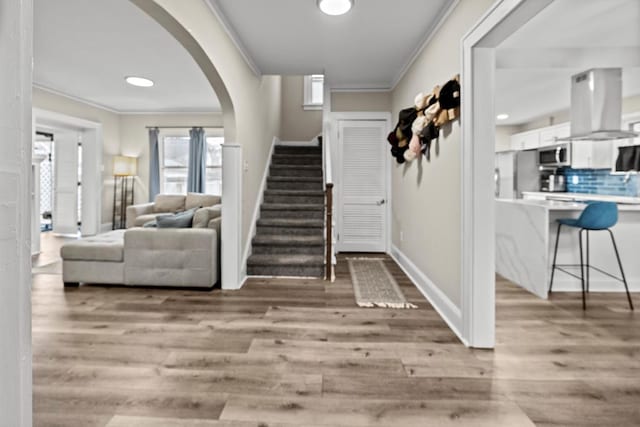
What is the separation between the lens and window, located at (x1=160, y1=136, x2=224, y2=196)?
23.9 feet

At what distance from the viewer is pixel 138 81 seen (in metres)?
5.08

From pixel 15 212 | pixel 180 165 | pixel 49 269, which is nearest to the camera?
pixel 15 212

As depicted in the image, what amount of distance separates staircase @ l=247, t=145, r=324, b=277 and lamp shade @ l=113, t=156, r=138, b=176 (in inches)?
Answer: 127

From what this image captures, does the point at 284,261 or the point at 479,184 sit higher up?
the point at 479,184

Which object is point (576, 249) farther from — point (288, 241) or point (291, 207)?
point (291, 207)

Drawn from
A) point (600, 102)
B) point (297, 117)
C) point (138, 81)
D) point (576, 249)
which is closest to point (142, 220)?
point (138, 81)

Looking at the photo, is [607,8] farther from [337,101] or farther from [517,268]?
[337,101]

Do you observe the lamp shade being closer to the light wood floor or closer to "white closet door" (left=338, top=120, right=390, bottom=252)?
the light wood floor

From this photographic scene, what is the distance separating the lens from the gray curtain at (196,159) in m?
6.98

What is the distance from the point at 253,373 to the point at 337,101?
13.6 feet

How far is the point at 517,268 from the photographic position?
371 cm

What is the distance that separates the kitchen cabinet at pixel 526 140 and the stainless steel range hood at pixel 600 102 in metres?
3.16

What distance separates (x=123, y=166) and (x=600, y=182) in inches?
337

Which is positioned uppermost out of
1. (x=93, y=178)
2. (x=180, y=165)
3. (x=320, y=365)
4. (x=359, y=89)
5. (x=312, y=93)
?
(x=312, y=93)
